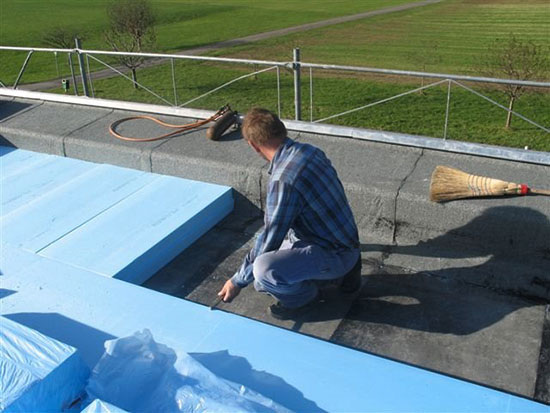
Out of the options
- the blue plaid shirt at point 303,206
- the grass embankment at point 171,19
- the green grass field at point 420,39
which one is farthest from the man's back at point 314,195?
the grass embankment at point 171,19

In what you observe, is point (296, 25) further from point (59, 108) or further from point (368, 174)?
point (368, 174)

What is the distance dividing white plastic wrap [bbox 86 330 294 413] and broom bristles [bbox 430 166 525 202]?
7.98 ft

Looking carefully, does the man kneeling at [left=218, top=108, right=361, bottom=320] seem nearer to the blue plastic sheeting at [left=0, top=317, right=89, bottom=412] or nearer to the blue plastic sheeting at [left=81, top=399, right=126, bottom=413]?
the blue plastic sheeting at [left=0, top=317, right=89, bottom=412]

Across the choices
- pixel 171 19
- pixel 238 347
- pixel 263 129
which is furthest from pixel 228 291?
pixel 171 19

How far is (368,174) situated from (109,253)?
2.27 m

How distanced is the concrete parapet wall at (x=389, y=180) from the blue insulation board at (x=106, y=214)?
21 centimetres

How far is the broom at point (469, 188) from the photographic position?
14.3 feet

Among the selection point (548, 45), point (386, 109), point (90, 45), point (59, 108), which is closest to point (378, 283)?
point (59, 108)

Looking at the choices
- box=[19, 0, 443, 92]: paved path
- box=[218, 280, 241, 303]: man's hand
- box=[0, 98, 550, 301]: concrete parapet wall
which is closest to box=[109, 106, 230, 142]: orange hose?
box=[0, 98, 550, 301]: concrete parapet wall

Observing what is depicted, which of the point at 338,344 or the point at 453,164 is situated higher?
the point at 453,164

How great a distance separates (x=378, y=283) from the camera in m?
4.27

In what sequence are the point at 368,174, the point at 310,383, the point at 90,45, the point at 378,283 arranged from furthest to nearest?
the point at 90,45, the point at 368,174, the point at 378,283, the point at 310,383

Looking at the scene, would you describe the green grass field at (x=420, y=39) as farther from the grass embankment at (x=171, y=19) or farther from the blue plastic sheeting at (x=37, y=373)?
the blue plastic sheeting at (x=37, y=373)

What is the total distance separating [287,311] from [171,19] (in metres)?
35.1
